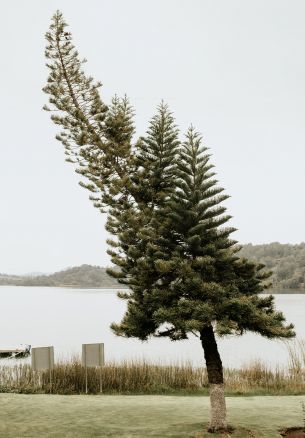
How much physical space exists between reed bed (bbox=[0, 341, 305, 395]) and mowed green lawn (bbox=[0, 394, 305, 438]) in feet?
11.1

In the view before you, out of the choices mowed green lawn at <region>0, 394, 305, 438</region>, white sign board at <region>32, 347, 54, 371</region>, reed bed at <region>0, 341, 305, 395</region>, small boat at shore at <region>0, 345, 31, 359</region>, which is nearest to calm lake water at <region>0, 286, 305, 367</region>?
small boat at shore at <region>0, 345, 31, 359</region>

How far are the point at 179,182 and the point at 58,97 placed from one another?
169 inches

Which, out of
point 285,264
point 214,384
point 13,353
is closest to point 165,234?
point 214,384

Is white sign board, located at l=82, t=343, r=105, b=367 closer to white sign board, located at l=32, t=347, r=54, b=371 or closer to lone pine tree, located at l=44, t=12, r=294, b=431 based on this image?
white sign board, located at l=32, t=347, r=54, b=371

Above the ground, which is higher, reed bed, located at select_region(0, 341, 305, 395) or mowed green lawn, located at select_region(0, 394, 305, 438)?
mowed green lawn, located at select_region(0, 394, 305, 438)

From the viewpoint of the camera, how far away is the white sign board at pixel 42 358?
1664 cm

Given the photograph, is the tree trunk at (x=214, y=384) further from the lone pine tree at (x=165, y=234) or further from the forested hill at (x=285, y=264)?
the forested hill at (x=285, y=264)

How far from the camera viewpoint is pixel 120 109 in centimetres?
1370

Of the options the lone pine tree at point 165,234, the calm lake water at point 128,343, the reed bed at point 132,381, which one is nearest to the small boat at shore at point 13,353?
the calm lake water at point 128,343

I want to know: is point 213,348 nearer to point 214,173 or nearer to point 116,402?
point 214,173

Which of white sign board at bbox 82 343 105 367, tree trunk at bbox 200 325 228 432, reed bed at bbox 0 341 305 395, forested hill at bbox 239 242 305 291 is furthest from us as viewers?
forested hill at bbox 239 242 305 291

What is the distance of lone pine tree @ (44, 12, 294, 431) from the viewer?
401 inches

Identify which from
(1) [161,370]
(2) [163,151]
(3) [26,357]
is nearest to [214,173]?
(2) [163,151]

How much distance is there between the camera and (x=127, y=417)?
1108 cm
